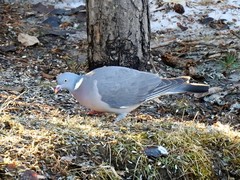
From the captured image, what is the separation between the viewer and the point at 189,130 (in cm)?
416

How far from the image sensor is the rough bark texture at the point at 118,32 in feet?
17.4

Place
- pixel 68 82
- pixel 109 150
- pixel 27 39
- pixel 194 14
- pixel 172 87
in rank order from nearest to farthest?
pixel 109 150, pixel 68 82, pixel 172 87, pixel 27 39, pixel 194 14

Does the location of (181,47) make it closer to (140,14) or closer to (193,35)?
(193,35)

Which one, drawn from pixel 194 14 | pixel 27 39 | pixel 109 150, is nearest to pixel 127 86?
pixel 109 150

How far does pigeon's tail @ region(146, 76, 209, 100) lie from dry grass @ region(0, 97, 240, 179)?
369 mm

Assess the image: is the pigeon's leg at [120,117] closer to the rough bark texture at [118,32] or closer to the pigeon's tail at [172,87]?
the pigeon's tail at [172,87]

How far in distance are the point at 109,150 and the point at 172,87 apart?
1024 millimetres

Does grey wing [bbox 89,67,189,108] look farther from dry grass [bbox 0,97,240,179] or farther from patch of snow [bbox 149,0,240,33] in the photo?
patch of snow [bbox 149,0,240,33]

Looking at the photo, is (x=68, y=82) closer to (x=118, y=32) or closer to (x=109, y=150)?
(x=109, y=150)

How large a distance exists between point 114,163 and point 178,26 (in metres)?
3.38

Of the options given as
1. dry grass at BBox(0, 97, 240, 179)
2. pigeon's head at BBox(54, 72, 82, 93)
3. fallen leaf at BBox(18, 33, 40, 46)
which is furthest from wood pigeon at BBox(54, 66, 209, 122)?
fallen leaf at BBox(18, 33, 40, 46)

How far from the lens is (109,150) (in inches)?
148

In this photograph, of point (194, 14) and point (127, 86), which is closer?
point (127, 86)

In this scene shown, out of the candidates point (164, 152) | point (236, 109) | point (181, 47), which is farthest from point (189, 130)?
point (181, 47)
